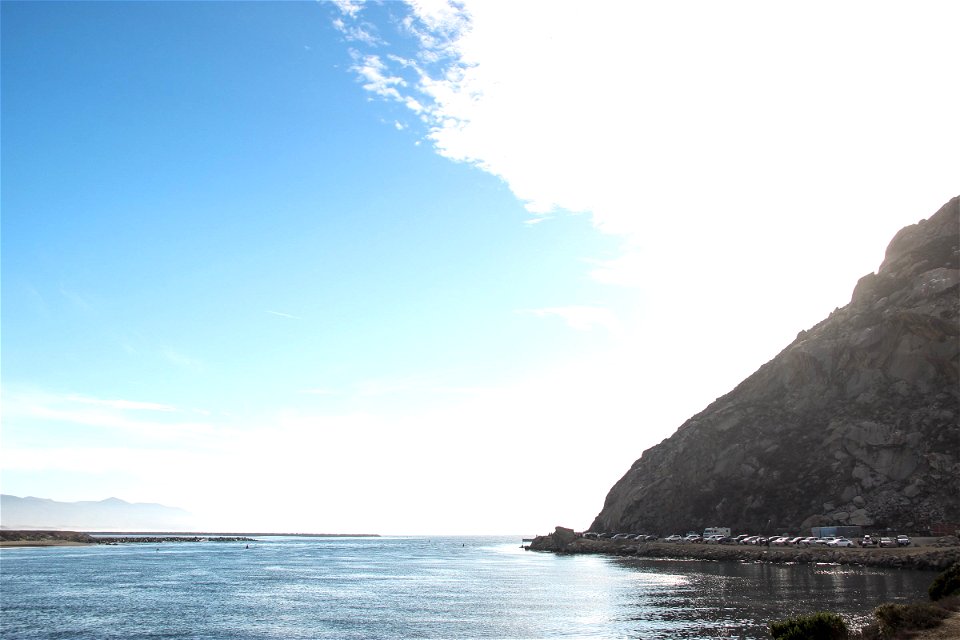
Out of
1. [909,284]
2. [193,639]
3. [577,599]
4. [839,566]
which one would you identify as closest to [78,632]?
[193,639]

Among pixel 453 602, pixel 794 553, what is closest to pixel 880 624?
pixel 453 602

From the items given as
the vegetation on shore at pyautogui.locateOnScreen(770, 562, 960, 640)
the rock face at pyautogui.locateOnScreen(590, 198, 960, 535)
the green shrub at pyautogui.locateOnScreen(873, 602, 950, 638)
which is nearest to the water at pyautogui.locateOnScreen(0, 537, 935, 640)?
the vegetation on shore at pyautogui.locateOnScreen(770, 562, 960, 640)

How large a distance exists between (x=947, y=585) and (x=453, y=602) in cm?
4330

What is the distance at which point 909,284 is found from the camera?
133 meters

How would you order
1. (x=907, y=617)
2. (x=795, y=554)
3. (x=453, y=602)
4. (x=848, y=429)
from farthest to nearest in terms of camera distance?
(x=848, y=429)
(x=795, y=554)
(x=453, y=602)
(x=907, y=617)

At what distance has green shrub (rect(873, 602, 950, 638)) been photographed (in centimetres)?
3391

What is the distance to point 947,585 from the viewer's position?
44500mm

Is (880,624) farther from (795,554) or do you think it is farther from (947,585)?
(795,554)

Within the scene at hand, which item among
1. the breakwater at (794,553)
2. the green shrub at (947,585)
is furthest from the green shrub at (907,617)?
the breakwater at (794,553)

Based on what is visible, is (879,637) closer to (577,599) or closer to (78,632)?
(577,599)

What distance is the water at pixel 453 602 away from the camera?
5022cm

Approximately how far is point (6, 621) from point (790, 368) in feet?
456

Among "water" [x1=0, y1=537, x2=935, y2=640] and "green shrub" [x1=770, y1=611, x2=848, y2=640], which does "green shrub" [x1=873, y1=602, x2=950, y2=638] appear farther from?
"water" [x1=0, y1=537, x2=935, y2=640]

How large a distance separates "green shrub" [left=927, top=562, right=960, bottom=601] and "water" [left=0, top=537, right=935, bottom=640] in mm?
4954
